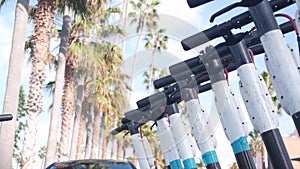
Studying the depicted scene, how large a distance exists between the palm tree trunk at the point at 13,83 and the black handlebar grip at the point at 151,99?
9.56ft

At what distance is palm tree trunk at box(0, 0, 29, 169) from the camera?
26.8 feet

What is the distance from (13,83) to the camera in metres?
8.69

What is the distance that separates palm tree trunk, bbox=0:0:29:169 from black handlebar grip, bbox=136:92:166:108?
115 inches

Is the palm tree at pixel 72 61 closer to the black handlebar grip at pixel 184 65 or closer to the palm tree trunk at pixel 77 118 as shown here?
the palm tree trunk at pixel 77 118

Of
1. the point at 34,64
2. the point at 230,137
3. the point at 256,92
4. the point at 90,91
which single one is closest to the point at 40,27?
the point at 34,64

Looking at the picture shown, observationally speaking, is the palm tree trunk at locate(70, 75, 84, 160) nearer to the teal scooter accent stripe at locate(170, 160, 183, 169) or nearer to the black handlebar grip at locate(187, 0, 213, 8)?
the teal scooter accent stripe at locate(170, 160, 183, 169)

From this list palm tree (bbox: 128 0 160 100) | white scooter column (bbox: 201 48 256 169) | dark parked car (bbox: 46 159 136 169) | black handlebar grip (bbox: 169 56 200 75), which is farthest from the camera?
palm tree (bbox: 128 0 160 100)

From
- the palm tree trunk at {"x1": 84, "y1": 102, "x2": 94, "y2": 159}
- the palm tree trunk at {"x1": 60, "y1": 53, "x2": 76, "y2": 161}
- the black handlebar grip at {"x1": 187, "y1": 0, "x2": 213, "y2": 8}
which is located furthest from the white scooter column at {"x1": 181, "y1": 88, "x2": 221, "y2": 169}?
the palm tree trunk at {"x1": 84, "y1": 102, "x2": 94, "y2": 159}

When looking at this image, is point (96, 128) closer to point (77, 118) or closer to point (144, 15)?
point (77, 118)

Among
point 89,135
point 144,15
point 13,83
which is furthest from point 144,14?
point 13,83

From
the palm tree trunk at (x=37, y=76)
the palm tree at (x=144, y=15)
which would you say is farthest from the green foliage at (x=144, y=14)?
the palm tree trunk at (x=37, y=76)

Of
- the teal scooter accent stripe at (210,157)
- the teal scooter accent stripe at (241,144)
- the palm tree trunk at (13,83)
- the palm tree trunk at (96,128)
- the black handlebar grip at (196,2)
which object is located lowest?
the teal scooter accent stripe at (241,144)

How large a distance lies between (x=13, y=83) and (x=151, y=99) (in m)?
3.53

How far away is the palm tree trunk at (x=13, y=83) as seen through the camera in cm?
816
